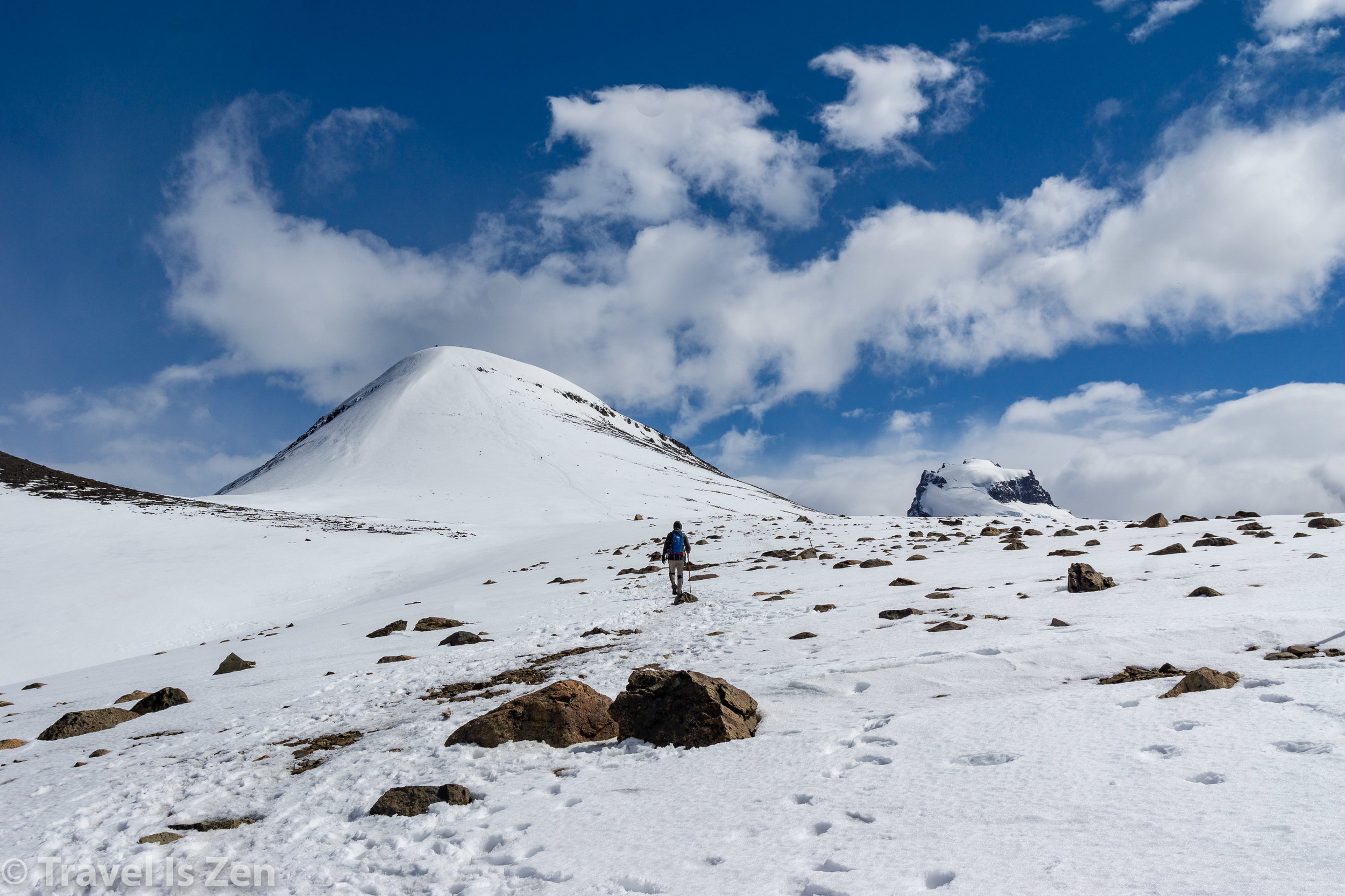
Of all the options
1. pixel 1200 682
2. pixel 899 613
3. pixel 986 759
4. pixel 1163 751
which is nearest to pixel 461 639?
pixel 899 613

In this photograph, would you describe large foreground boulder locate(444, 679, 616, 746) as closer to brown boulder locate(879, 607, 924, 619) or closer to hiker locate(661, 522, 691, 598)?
brown boulder locate(879, 607, 924, 619)

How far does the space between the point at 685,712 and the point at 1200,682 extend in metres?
4.64

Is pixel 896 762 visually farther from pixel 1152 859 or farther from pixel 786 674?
pixel 786 674

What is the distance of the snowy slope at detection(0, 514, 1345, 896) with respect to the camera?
3.68m

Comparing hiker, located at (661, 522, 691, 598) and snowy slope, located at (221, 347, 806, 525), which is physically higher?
snowy slope, located at (221, 347, 806, 525)

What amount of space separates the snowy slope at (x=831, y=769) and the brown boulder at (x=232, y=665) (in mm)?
616

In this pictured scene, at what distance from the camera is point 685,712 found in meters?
6.38

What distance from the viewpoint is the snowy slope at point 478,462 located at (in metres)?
53.5

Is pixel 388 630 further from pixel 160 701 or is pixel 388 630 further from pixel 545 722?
pixel 545 722

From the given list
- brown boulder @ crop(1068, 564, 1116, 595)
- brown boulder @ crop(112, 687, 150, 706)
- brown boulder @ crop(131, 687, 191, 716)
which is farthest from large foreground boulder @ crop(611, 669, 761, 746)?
brown boulder @ crop(112, 687, 150, 706)

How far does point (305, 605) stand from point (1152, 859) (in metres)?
28.1

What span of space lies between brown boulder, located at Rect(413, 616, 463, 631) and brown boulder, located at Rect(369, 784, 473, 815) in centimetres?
987

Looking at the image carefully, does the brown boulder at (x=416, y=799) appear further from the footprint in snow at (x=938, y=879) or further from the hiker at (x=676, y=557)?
the hiker at (x=676, y=557)

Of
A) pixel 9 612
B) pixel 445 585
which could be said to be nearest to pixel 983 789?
pixel 445 585
